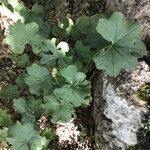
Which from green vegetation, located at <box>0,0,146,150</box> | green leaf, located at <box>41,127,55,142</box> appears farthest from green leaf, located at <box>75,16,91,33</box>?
green leaf, located at <box>41,127,55,142</box>

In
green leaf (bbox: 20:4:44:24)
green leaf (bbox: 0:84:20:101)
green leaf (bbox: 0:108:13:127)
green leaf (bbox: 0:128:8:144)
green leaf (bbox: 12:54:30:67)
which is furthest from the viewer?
green leaf (bbox: 20:4:44:24)

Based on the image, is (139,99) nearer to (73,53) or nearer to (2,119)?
(73,53)

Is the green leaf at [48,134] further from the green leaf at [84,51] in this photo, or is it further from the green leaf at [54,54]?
the green leaf at [84,51]

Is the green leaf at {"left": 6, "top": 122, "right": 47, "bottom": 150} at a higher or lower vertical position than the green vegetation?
lower

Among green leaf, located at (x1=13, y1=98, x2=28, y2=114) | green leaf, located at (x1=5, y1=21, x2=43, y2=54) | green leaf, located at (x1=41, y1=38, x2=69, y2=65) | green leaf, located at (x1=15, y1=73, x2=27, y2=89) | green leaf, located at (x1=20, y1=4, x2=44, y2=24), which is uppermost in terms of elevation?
green leaf, located at (x1=20, y1=4, x2=44, y2=24)

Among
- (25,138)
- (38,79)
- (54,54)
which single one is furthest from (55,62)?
(25,138)

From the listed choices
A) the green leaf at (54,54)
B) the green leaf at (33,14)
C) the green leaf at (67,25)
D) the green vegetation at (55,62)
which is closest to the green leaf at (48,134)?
the green vegetation at (55,62)

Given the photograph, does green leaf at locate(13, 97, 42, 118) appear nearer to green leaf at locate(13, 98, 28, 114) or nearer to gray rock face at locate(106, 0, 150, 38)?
green leaf at locate(13, 98, 28, 114)
